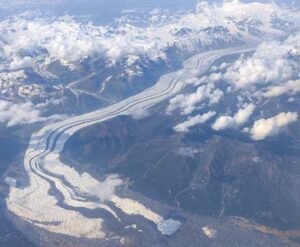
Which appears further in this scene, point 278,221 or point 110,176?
point 110,176

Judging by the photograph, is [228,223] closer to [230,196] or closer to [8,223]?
[230,196]

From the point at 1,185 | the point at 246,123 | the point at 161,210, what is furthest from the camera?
the point at 246,123

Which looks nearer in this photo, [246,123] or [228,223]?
[228,223]

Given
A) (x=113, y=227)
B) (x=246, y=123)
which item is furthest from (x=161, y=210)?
(x=246, y=123)

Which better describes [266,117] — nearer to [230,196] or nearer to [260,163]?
[260,163]

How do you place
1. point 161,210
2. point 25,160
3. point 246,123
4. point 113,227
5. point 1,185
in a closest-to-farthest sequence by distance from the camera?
1. point 113,227
2. point 161,210
3. point 1,185
4. point 25,160
5. point 246,123

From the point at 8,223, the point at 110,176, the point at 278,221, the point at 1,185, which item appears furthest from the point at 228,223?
the point at 1,185
